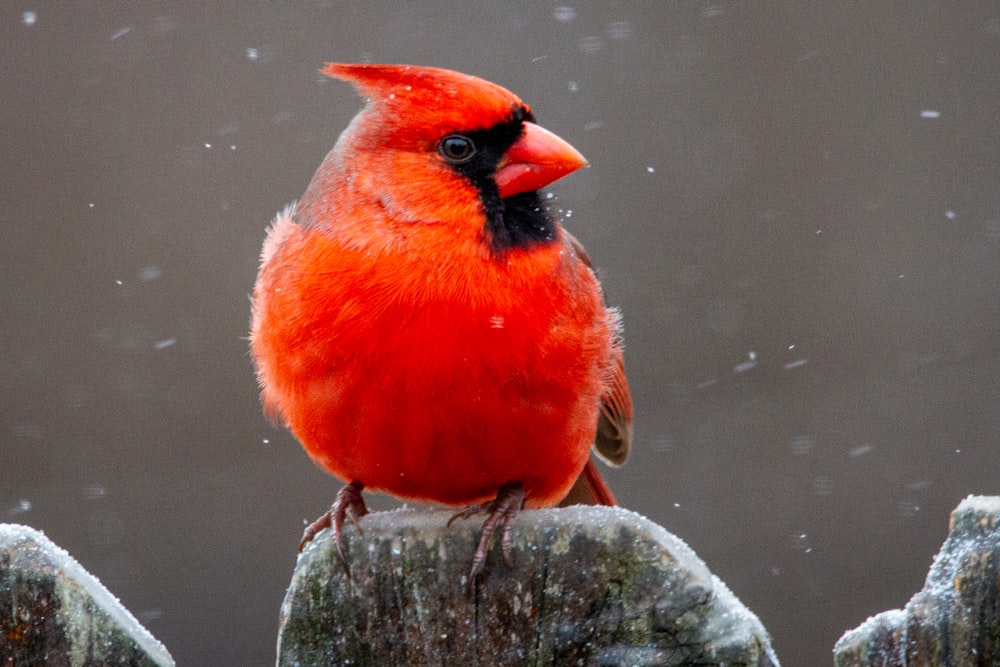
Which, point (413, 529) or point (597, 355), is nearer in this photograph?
point (413, 529)

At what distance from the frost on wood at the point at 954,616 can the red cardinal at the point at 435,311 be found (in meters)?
0.66

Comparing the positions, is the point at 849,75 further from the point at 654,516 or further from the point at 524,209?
the point at 524,209

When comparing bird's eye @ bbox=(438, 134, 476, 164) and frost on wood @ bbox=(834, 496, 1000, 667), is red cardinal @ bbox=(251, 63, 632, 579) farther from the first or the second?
frost on wood @ bbox=(834, 496, 1000, 667)

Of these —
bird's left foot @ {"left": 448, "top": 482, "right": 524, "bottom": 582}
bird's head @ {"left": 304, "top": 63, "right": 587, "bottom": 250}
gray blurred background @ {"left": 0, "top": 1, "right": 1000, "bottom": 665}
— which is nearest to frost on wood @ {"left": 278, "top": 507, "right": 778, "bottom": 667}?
bird's left foot @ {"left": 448, "top": 482, "right": 524, "bottom": 582}

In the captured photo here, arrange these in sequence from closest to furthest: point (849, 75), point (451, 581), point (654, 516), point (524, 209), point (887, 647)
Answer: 1. point (887, 647)
2. point (451, 581)
3. point (524, 209)
4. point (654, 516)
5. point (849, 75)

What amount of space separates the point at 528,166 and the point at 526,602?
2.91 feet

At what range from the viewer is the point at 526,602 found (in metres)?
1.41

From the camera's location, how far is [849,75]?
364 cm

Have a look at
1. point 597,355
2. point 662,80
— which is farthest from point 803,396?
point 597,355

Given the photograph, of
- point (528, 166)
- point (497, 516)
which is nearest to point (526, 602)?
point (497, 516)

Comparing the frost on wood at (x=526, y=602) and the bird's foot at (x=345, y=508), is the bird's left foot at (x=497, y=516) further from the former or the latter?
the bird's foot at (x=345, y=508)

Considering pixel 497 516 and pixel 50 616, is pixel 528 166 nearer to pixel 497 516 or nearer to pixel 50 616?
pixel 497 516

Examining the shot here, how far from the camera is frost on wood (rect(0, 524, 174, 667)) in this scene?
1379 millimetres

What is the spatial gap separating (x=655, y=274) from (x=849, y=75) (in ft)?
2.54
